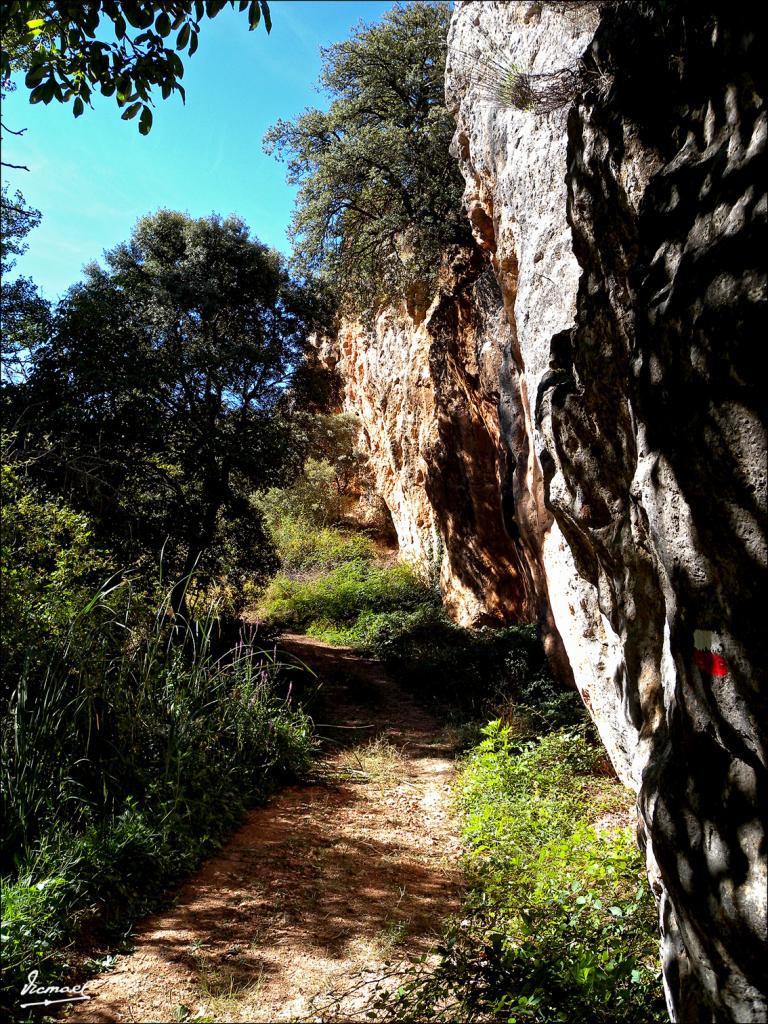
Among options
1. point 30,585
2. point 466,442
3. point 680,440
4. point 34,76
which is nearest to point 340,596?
point 466,442

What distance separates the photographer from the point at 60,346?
9688mm

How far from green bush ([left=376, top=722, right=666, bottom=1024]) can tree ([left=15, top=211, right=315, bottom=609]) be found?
455cm

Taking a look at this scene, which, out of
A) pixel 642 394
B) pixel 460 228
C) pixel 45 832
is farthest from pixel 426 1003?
pixel 460 228

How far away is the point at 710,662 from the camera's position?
2463 millimetres

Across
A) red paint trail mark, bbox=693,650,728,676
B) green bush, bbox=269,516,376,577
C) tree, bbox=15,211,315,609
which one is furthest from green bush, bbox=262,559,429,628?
red paint trail mark, bbox=693,650,728,676

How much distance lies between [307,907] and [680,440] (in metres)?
3.71

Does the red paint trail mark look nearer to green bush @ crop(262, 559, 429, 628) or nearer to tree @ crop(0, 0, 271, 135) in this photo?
tree @ crop(0, 0, 271, 135)

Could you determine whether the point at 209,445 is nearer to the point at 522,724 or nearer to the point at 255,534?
the point at 255,534

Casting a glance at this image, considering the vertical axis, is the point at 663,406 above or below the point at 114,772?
above

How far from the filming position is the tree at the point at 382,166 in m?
12.4

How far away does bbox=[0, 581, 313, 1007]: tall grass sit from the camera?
3900mm

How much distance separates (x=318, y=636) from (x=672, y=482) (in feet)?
40.2

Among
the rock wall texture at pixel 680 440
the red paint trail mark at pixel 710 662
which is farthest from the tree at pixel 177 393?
the red paint trail mark at pixel 710 662

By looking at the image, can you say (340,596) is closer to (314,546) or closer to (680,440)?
(314,546)
